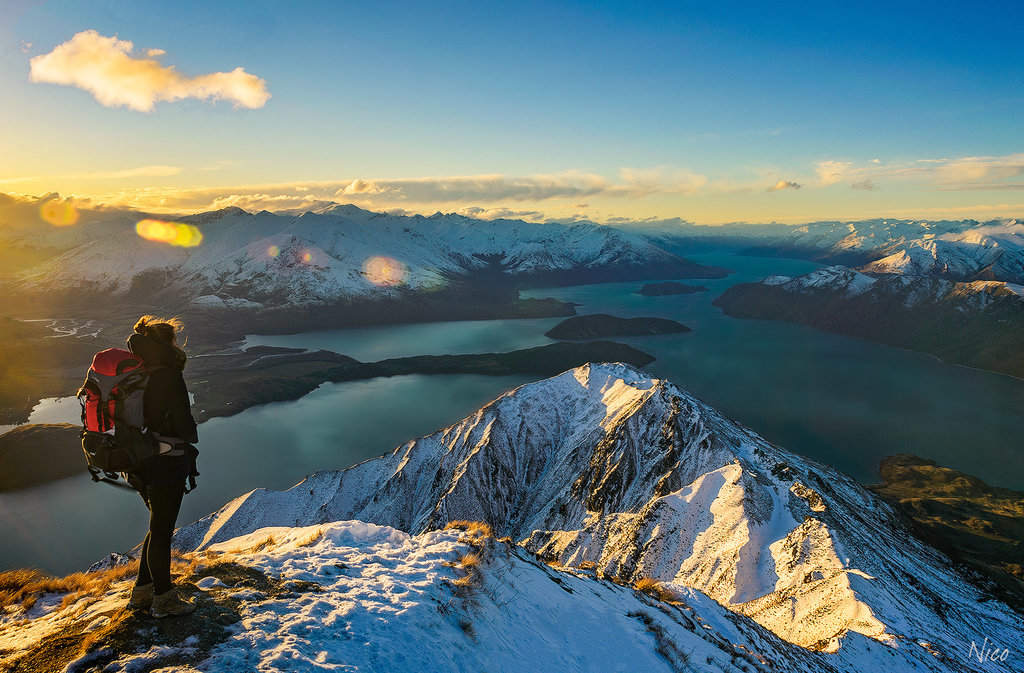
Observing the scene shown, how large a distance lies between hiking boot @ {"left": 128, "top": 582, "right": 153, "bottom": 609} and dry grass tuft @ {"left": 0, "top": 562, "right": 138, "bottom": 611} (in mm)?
2210

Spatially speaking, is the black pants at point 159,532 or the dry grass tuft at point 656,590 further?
the dry grass tuft at point 656,590

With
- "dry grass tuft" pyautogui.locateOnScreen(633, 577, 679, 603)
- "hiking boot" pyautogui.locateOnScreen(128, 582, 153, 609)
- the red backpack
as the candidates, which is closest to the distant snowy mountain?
"dry grass tuft" pyautogui.locateOnScreen(633, 577, 679, 603)

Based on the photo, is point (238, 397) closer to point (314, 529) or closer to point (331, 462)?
point (331, 462)

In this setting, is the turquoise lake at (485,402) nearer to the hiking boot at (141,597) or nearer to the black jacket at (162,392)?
the hiking boot at (141,597)

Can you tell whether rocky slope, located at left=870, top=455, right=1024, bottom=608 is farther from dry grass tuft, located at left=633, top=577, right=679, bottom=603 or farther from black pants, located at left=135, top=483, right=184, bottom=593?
black pants, located at left=135, top=483, right=184, bottom=593

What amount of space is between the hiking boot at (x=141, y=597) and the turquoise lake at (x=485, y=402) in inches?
3158

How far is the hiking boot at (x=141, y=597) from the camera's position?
25.8 ft

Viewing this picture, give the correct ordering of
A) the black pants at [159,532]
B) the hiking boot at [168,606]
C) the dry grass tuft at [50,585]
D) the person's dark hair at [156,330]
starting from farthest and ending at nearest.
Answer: the dry grass tuft at [50,585]
the hiking boot at [168,606]
the black pants at [159,532]
the person's dark hair at [156,330]

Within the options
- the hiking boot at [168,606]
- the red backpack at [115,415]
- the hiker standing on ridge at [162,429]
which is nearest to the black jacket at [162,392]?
the hiker standing on ridge at [162,429]

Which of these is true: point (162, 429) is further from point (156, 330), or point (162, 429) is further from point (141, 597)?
point (141, 597)

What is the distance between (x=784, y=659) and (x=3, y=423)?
165 m

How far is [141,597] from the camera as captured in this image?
25.8 ft

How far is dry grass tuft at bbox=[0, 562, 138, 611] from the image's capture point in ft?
30.0

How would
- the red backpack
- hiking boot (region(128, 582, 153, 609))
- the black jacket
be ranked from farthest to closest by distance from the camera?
1. hiking boot (region(128, 582, 153, 609))
2. the black jacket
3. the red backpack
